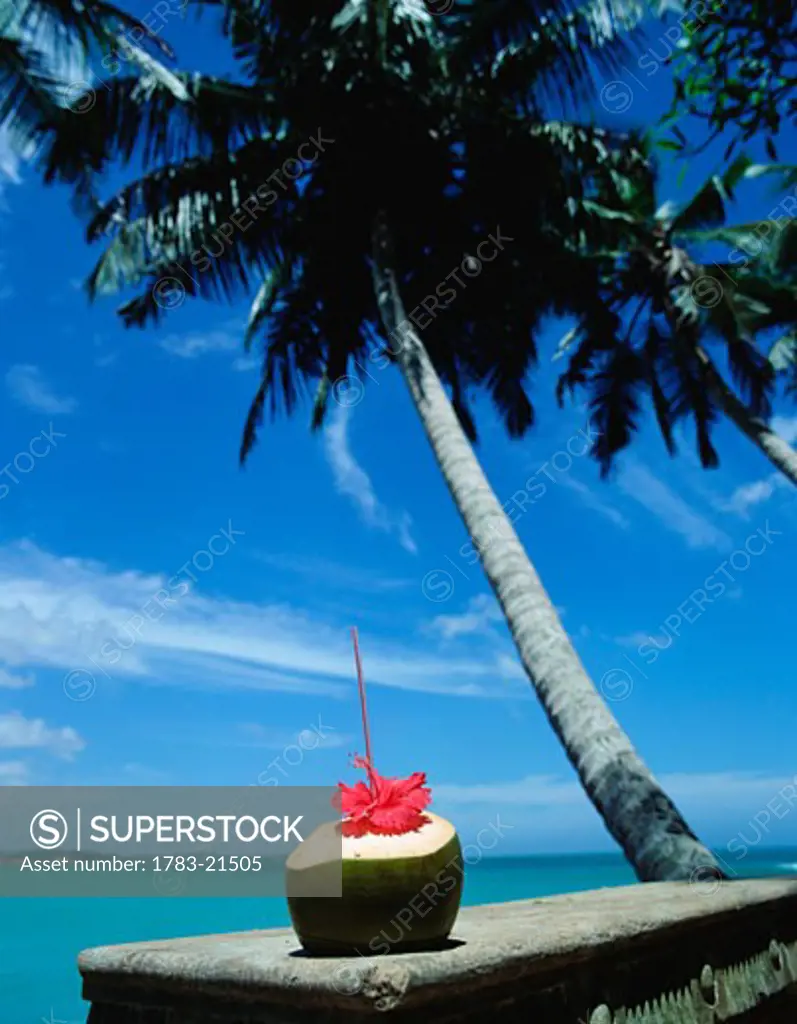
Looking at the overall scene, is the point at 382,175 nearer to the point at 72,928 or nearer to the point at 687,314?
the point at 687,314

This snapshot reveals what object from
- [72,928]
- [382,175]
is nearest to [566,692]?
[382,175]

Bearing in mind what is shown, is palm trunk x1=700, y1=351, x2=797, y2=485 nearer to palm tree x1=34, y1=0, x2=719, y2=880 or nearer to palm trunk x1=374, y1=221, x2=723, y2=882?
palm tree x1=34, y1=0, x2=719, y2=880

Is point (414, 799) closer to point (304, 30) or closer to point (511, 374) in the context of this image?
point (304, 30)

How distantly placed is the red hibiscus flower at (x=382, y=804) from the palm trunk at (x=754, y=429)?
12.9 m

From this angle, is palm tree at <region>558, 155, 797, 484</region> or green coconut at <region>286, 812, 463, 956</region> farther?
palm tree at <region>558, 155, 797, 484</region>

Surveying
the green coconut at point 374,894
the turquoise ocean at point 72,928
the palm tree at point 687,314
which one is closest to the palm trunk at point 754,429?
the palm tree at point 687,314

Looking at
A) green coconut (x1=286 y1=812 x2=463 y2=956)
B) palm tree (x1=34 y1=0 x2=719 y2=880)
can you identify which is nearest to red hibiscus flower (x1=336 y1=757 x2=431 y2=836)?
green coconut (x1=286 y1=812 x2=463 y2=956)

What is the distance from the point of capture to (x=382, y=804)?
2.42m

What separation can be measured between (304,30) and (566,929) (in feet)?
39.8

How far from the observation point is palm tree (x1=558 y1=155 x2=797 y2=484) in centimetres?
1579

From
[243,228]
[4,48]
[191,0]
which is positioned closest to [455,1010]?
[4,48]

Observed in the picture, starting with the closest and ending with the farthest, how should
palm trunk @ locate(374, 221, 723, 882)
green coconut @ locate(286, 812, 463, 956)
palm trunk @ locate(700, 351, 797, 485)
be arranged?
green coconut @ locate(286, 812, 463, 956) < palm trunk @ locate(374, 221, 723, 882) < palm trunk @ locate(700, 351, 797, 485)

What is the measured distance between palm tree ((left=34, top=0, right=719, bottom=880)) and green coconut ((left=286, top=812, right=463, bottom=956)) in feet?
21.9

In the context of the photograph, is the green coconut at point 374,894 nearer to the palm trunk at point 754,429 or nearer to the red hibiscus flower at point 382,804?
the red hibiscus flower at point 382,804
